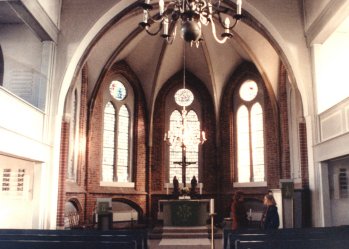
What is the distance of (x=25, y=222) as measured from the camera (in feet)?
37.2

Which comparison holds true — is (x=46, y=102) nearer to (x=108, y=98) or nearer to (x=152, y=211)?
(x=108, y=98)

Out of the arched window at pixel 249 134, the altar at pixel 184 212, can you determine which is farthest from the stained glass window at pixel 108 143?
the arched window at pixel 249 134

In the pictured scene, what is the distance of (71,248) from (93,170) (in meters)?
10.4

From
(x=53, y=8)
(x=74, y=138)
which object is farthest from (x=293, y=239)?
(x=74, y=138)

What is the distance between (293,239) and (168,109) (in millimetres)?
13882

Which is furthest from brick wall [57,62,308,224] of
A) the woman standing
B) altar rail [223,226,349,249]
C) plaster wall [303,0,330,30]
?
altar rail [223,226,349,249]

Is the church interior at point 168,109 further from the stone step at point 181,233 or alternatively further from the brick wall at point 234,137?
the stone step at point 181,233

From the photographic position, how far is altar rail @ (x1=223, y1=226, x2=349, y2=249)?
5.88 m

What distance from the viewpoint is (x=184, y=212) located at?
15.8 meters

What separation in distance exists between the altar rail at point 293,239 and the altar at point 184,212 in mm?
8753

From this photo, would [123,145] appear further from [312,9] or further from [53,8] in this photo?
[312,9]

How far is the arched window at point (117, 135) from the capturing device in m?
17.7

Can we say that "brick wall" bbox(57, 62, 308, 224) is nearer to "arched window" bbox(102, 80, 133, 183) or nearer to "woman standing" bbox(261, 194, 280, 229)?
"arched window" bbox(102, 80, 133, 183)

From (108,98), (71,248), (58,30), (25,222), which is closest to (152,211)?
(108,98)
